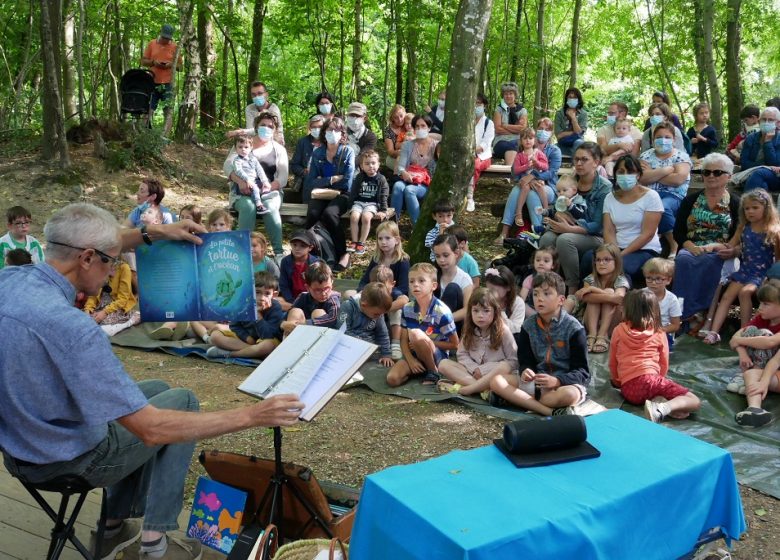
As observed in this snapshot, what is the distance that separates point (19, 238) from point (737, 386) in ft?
20.8

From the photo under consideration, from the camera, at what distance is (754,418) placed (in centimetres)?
460

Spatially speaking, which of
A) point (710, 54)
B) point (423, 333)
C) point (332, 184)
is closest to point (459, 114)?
point (332, 184)

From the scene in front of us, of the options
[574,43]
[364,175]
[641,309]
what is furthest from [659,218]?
[574,43]

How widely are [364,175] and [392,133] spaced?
6.34 ft

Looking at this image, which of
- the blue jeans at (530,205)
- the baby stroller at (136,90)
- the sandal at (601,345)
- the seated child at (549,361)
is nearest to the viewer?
the seated child at (549,361)

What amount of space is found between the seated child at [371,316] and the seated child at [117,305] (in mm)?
2316

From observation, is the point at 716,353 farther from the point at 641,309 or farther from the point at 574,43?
the point at 574,43

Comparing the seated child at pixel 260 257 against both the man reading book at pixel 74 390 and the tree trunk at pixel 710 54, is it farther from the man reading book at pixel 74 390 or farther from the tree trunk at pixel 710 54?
the tree trunk at pixel 710 54

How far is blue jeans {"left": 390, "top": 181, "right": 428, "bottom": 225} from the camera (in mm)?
8820

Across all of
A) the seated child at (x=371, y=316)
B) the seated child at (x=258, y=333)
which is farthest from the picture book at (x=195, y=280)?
the seated child at (x=258, y=333)

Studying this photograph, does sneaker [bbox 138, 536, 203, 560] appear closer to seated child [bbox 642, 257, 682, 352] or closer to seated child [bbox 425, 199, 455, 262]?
seated child [bbox 642, 257, 682, 352]

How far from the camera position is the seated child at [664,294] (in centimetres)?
561

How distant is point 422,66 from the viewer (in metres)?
14.5

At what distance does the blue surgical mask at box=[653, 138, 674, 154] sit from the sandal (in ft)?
8.00
